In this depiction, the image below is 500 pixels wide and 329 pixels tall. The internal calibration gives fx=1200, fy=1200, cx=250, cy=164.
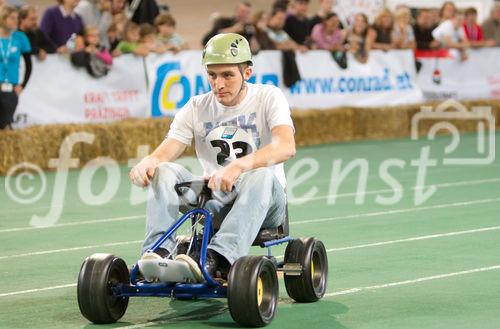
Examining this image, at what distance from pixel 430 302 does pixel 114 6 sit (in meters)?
10.9

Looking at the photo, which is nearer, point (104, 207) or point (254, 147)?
point (254, 147)

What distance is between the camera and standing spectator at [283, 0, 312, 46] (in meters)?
18.7

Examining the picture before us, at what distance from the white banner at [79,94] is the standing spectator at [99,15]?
2.20 feet

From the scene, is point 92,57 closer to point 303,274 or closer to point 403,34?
point 403,34

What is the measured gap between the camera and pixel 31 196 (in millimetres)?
12273

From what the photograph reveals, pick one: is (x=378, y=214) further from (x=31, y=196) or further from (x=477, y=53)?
(x=477, y=53)

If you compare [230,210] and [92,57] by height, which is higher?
[92,57]

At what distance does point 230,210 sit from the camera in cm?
636

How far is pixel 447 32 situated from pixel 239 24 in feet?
17.9

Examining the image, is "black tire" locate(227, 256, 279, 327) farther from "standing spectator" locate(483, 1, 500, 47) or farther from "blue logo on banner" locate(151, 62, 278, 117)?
"standing spectator" locate(483, 1, 500, 47)

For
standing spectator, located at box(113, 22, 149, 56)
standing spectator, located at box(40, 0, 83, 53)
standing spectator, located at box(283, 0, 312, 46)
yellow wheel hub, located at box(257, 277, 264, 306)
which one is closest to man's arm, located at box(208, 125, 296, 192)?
yellow wheel hub, located at box(257, 277, 264, 306)

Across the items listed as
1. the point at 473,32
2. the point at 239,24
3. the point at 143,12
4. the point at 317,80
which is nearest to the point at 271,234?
the point at 239,24

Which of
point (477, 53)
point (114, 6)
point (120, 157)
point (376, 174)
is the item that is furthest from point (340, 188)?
point (477, 53)

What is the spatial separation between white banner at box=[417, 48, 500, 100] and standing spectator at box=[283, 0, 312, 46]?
2628 millimetres
